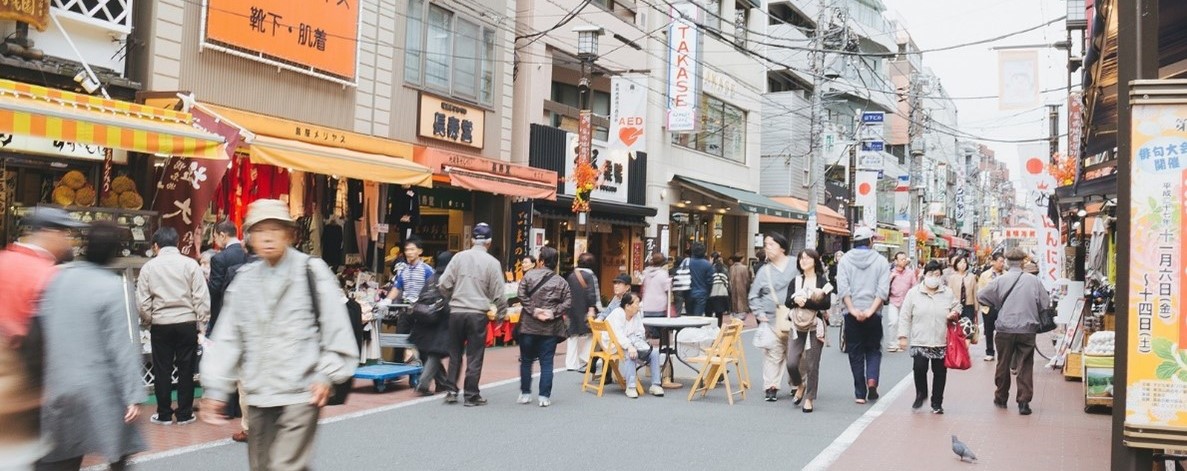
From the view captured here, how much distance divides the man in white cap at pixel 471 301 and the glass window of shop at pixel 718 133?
62.2 feet

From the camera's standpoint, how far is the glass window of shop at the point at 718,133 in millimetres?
30180

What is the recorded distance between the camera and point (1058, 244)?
20.2 m

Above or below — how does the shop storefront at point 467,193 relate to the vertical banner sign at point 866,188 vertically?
below

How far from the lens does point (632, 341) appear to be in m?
11.3

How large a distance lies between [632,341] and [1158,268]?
6.63m

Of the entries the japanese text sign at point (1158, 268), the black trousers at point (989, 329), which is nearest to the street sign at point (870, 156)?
the black trousers at point (989, 329)

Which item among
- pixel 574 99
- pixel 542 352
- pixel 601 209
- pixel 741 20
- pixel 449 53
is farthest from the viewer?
pixel 741 20

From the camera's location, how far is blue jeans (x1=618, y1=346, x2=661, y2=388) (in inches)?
442

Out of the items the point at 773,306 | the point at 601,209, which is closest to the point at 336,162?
the point at 773,306

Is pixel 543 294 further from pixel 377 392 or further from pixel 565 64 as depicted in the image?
pixel 565 64

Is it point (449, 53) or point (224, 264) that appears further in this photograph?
point (449, 53)

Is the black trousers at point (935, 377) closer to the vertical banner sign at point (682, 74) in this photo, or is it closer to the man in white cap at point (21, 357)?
the man in white cap at point (21, 357)

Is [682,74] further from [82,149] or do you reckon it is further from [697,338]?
[82,149]

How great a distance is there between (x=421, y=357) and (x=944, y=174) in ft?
249
